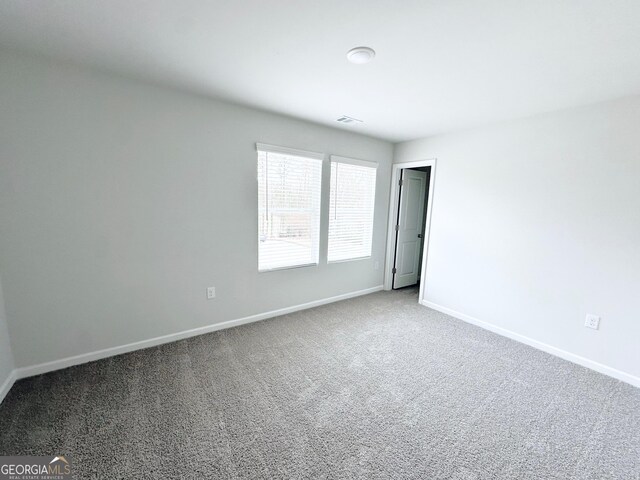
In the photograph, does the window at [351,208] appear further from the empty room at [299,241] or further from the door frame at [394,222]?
the door frame at [394,222]

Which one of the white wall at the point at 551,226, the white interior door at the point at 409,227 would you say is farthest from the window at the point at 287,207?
the white wall at the point at 551,226

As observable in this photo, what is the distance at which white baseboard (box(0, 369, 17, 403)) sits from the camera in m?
1.87

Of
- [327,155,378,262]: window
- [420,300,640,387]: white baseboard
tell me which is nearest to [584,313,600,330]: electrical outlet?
[420,300,640,387]: white baseboard

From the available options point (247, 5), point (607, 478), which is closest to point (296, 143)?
point (247, 5)

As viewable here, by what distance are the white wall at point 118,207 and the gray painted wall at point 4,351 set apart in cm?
4

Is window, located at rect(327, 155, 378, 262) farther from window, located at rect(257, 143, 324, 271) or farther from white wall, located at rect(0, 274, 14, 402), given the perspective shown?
white wall, located at rect(0, 274, 14, 402)

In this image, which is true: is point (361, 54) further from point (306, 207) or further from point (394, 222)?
point (394, 222)

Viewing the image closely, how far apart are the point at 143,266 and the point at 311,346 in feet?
5.91

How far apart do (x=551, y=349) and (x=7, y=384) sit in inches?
188

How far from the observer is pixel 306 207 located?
11.2 ft

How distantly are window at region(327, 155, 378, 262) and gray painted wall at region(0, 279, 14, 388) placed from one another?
3080 millimetres

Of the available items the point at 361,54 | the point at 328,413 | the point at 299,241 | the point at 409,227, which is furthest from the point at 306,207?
the point at 328,413

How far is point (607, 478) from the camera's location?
1.46 metres

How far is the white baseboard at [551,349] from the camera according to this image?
2.34 meters
